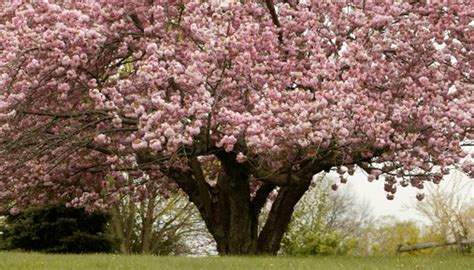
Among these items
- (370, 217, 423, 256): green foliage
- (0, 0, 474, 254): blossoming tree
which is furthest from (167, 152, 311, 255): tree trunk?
(370, 217, 423, 256): green foliage

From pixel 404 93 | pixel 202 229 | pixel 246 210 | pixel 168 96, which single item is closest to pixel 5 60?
pixel 168 96

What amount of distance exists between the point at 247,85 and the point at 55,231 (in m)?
8.98

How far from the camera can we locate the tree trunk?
55.1 feet

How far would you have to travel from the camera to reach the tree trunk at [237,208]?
16.8m

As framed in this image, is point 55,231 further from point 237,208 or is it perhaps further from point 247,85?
point 247,85

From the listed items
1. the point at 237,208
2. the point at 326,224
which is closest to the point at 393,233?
the point at 326,224

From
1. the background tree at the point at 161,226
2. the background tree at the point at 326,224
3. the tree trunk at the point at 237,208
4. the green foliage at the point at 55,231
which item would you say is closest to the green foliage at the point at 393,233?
the background tree at the point at 326,224

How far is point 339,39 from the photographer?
15000mm

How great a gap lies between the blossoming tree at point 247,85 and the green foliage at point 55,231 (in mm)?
2500

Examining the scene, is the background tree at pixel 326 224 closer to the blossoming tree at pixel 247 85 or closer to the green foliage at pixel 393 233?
the green foliage at pixel 393 233

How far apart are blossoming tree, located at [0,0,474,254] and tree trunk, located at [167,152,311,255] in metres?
0.32

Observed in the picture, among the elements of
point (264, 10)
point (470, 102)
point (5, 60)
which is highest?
point (264, 10)

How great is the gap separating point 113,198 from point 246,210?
13.6 ft

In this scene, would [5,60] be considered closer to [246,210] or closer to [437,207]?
[246,210]
